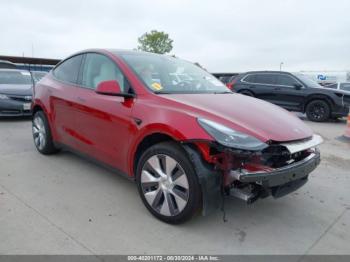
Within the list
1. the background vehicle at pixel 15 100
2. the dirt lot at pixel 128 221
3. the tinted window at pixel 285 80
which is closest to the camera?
the dirt lot at pixel 128 221

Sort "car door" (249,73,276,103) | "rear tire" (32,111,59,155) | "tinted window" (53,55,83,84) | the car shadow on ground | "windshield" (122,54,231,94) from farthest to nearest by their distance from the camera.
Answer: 1. "car door" (249,73,276,103)
2. the car shadow on ground
3. "rear tire" (32,111,59,155)
4. "tinted window" (53,55,83,84)
5. "windshield" (122,54,231,94)

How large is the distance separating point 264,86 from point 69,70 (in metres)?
8.67

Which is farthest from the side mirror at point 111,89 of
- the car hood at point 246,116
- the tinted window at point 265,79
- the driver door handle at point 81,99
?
the tinted window at point 265,79

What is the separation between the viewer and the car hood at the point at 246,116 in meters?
2.79

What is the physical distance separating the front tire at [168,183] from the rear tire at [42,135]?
7.16 feet

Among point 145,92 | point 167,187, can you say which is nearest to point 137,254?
point 167,187

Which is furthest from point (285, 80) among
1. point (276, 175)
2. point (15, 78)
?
point (276, 175)

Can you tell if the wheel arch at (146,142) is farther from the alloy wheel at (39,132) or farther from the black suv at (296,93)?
the black suv at (296,93)

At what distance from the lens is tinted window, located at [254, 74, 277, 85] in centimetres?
1166

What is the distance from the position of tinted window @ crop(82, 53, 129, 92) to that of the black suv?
8683mm

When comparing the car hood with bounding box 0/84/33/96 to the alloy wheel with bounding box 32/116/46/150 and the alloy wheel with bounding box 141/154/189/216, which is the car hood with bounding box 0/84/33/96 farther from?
the alloy wheel with bounding box 141/154/189/216

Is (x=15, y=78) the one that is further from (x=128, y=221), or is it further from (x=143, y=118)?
(x=128, y=221)

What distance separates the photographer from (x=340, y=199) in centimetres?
387

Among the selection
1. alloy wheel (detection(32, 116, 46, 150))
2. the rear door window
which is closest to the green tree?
the rear door window
